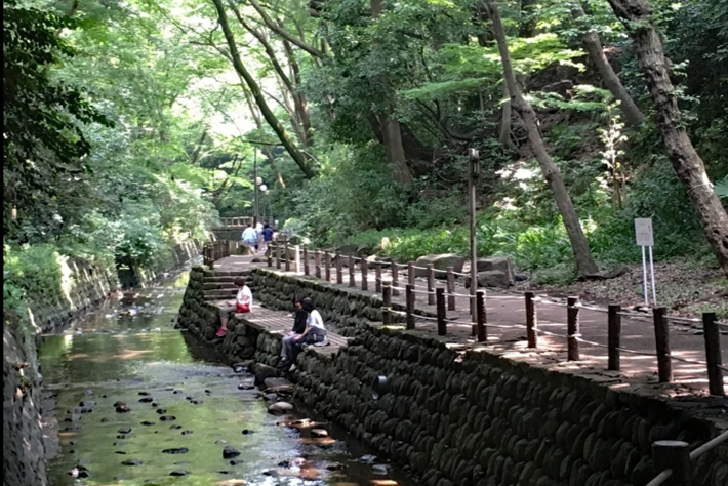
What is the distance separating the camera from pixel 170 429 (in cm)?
1302

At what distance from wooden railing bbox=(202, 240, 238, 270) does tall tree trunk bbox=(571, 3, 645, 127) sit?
13.2 m

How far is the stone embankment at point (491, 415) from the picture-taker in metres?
6.27

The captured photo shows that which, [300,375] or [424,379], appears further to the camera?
[300,375]

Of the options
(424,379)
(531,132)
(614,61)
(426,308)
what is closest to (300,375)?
(426,308)

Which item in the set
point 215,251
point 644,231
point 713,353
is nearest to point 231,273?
point 215,251

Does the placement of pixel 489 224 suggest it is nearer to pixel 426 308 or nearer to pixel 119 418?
pixel 426 308

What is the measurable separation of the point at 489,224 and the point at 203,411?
426 inches

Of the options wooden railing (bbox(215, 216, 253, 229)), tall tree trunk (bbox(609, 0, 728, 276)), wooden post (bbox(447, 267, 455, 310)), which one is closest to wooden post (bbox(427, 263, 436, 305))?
wooden post (bbox(447, 267, 455, 310))

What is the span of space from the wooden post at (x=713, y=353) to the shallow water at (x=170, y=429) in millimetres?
4715

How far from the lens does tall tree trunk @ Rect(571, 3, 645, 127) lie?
74.6ft

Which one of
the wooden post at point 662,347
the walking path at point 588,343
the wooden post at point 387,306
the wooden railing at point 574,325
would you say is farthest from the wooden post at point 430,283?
the wooden post at point 662,347

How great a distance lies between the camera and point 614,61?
27312mm

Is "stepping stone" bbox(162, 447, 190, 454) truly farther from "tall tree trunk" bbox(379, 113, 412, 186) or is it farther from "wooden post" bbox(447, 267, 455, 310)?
"tall tree trunk" bbox(379, 113, 412, 186)

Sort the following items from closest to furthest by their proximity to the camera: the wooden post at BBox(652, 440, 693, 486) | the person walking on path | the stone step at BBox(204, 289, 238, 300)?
the wooden post at BBox(652, 440, 693, 486), the stone step at BBox(204, 289, 238, 300), the person walking on path
